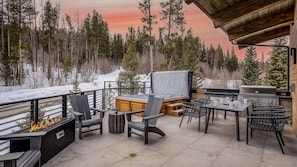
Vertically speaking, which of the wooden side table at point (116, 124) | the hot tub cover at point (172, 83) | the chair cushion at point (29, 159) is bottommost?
the wooden side table at point (116, 124)

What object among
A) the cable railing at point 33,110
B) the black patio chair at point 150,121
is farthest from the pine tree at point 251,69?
the black patio chair at point 150,121

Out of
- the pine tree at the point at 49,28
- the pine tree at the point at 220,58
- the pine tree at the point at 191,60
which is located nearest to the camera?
the pine tree at the point at 191,60

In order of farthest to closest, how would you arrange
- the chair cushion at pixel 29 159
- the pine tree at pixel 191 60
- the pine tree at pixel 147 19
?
1. the pine tree at pixel 191 60
2. the pine tree at pixel 147 19
3. the chair cushion at pixel 29 159

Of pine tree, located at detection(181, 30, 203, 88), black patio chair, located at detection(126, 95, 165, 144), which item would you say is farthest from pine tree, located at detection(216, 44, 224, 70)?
black patio chair, located at detection(126, 95, 165, 144)

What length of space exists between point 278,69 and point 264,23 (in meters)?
9.41

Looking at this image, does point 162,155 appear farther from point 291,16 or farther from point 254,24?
point 291,16

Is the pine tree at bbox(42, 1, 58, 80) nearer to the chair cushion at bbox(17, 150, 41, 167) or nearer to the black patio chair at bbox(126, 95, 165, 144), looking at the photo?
the black patio chair at bbox(126, 95, 165, 144)

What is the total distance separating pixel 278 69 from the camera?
11.7 m

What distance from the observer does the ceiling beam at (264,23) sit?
13.2 feet

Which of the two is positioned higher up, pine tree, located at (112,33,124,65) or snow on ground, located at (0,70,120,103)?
pine tree, located at (112,33,124,65)

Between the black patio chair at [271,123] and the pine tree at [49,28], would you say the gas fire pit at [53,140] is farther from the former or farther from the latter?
the pine tree at [49,28]

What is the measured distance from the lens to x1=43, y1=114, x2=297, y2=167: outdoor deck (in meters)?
2.75

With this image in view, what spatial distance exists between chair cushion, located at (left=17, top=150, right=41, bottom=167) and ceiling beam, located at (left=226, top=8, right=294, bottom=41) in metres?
4.81

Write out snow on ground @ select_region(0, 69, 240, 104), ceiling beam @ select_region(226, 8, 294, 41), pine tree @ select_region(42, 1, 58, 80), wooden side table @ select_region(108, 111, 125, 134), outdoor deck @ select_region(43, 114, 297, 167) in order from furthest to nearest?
1. pine tree @ select_region(42, 1, 58, 80)
2. snow on ground @ select_region(0, 69, 240, 104)
3. wooden side table @ select_region(108, 111, 125, 134)
4. ceiling beam @ select_region(226, 8, 294, 41)
5. outdoor deck @ select_region(43, 114, 297, 167)
